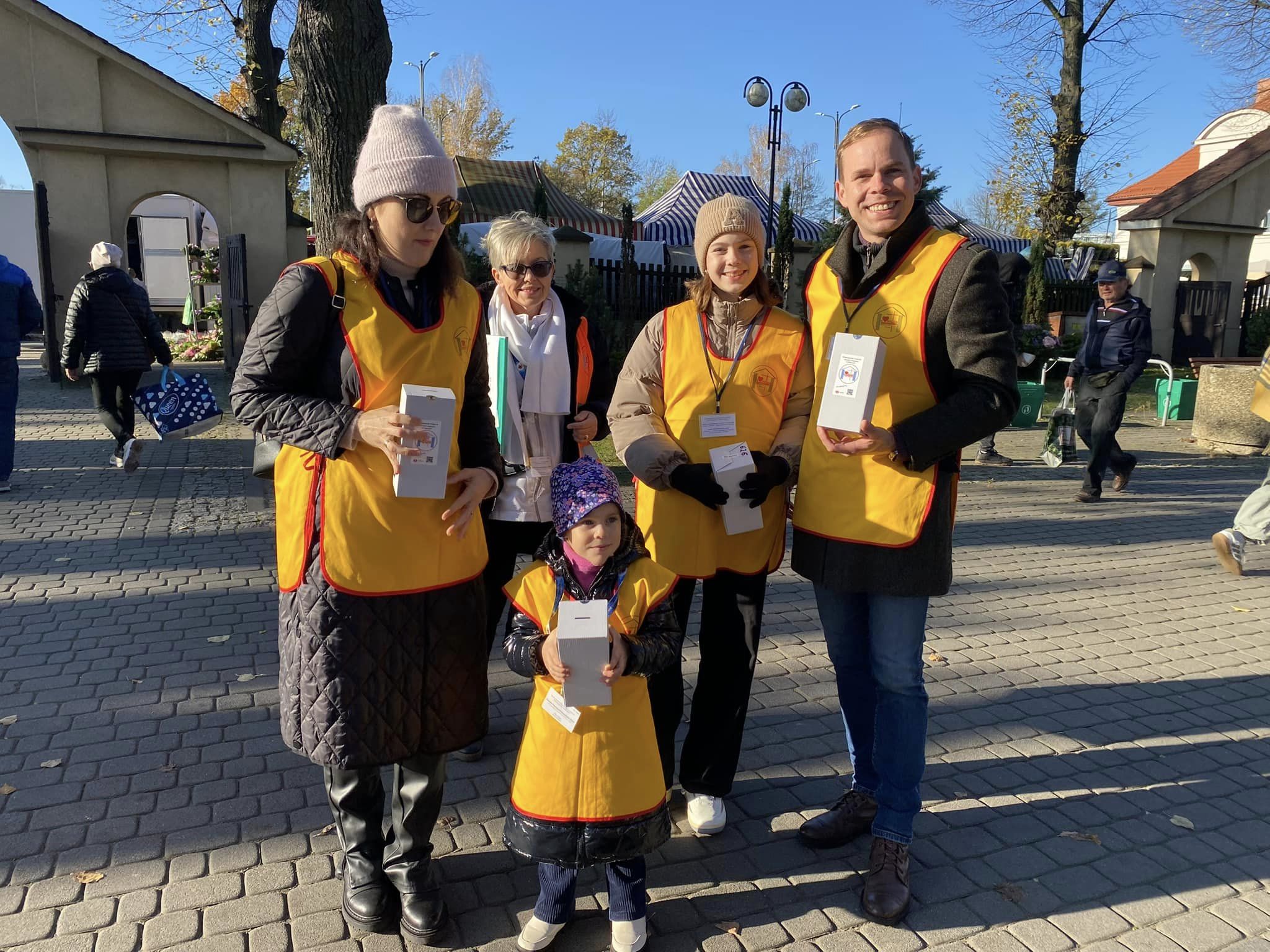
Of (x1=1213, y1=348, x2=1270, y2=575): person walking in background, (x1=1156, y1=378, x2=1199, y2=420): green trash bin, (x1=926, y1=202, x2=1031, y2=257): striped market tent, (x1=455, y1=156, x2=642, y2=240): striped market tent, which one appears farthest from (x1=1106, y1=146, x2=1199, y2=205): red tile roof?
(x1=1213, y1=348, x2=1270, y2=575): person walking in background

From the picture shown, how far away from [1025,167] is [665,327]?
74.1 ft

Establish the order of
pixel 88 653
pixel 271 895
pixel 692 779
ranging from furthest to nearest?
pixel 88 653
pixel 692 779
pixel 271 895

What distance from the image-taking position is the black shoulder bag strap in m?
2.37

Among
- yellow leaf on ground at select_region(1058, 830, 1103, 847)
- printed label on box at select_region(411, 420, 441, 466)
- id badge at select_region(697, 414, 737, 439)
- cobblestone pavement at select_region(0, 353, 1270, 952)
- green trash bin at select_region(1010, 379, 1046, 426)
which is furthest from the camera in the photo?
green trash bin at select_region(1010, 379, 1046, 426)

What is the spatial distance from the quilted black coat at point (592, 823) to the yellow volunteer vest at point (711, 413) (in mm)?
397

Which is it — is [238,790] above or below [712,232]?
below

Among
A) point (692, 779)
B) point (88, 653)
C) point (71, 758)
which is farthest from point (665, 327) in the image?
point (88, 653)

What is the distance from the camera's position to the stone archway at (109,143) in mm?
14523

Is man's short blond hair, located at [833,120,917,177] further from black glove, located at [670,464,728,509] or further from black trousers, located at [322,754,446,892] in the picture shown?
black trousers, located at [322,754,446,892]

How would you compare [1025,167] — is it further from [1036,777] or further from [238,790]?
[238,790]

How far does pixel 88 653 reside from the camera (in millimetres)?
4672

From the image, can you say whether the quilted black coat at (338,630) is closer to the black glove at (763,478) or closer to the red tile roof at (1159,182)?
the black glove at (763,478)

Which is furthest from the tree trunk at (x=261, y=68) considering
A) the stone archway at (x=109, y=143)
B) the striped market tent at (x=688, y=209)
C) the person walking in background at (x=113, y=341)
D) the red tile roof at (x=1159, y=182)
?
the red tile roof at (x=1159, y=182)

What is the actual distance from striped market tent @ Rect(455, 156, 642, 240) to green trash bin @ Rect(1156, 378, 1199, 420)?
15.3 m
